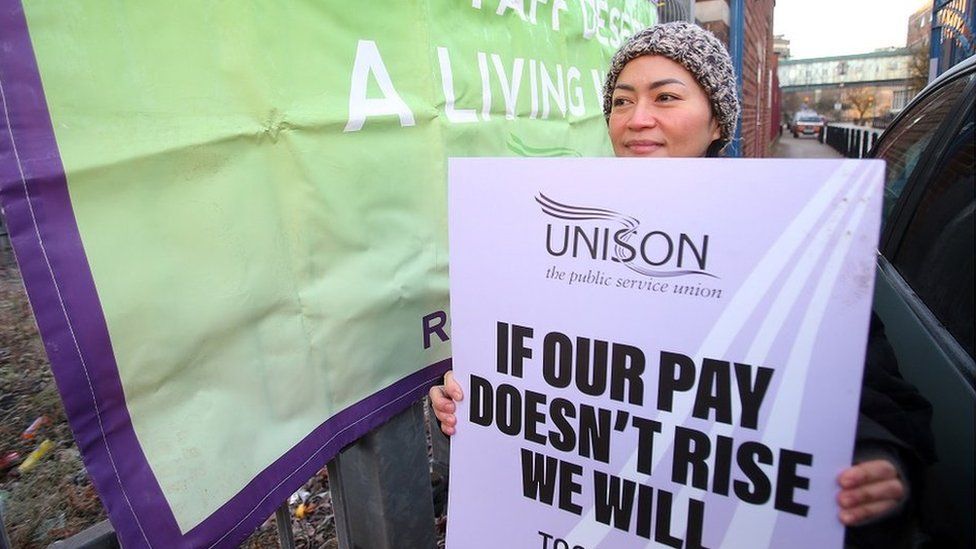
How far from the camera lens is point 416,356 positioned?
1891mm

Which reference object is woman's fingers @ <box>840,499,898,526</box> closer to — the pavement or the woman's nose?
the woman's nose

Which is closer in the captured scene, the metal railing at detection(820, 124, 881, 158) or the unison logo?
the unison logo

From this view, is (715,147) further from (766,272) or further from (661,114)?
(766,272)

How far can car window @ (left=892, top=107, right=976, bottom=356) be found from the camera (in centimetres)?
112

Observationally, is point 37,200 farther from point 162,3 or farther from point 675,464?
point 675,464

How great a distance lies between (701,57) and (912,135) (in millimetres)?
1108

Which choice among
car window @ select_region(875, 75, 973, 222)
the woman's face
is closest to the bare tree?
car window @ select_region(875, 75, 973, 222)

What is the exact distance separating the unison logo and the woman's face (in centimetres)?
47

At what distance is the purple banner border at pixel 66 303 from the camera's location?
39.4 inches

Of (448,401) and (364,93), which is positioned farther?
(364,93)

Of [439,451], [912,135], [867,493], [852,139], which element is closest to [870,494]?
[867,493]

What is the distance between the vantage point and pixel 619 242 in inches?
45.6

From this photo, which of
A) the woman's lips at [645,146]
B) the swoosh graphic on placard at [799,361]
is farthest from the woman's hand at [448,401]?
the woman's lips at [645,146]

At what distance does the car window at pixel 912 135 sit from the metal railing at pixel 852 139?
14.1 m
